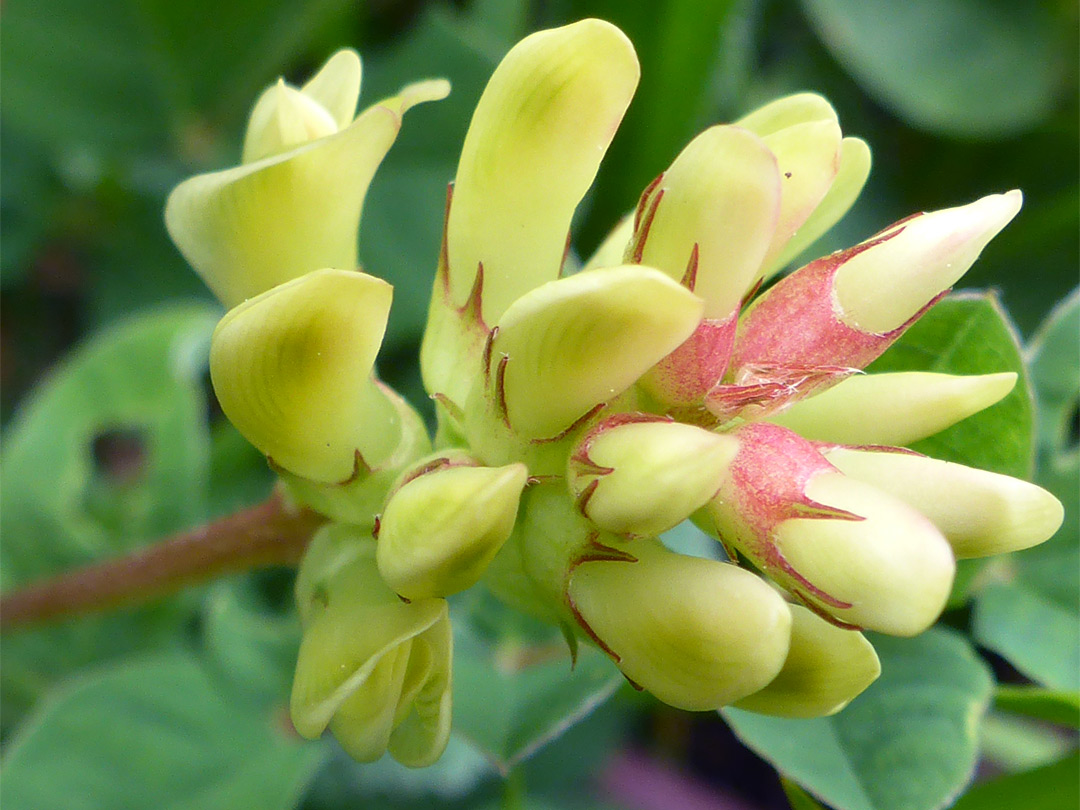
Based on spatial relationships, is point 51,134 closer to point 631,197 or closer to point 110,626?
point 110,626

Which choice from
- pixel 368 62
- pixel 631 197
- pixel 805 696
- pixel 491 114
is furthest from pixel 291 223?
pixel 368 62

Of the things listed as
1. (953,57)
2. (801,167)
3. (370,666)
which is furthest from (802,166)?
(953,57)

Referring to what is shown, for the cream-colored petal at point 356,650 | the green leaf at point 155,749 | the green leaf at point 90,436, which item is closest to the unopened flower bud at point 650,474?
the cream-colored petal at point 356,650

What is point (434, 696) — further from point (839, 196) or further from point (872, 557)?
point (839, 196)

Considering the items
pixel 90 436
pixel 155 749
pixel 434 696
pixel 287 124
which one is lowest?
pixel 155 749

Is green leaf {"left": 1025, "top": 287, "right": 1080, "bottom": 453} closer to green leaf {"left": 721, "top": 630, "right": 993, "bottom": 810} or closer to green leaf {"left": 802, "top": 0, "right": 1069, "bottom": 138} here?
green leaf {"left": 721, "top": 630, "right": 993, "bottom": 810}

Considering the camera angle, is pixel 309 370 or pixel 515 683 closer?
pixel 309 370
